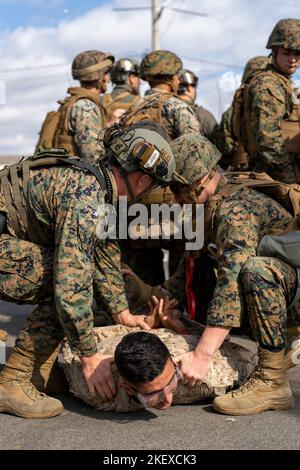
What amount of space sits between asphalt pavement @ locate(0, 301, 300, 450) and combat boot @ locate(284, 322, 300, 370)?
204mm

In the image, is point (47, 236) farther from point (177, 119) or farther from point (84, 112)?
point (84, 112)

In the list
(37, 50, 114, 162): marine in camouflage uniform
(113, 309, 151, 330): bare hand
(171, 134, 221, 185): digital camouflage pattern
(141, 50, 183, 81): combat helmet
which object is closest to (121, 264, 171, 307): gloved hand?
(113, 309, 151, 330): bare hand

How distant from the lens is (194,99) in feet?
26.1

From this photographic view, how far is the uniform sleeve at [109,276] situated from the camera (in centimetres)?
379

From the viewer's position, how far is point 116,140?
11.6 feet

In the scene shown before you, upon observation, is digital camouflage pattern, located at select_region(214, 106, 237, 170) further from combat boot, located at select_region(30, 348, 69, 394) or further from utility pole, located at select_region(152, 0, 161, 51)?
utility pole, located at select_region(152, 0, 161, 51)

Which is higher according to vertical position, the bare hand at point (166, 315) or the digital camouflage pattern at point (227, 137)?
the digital camouflage pattern at point (227, 137)

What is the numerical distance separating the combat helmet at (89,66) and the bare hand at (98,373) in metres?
3.33

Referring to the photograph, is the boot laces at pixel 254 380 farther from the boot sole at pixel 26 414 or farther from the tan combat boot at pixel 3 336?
the tan combat boot at pixel 3 336

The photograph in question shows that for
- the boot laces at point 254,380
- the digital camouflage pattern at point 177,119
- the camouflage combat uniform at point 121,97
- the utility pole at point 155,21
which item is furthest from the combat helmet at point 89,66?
the utility pole at point 155,21

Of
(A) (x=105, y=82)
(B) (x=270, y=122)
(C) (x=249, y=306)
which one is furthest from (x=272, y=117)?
(C) (x=249, y=306)

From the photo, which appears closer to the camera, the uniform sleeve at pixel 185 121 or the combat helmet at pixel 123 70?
the uniform sleeve at pixel 185 121
